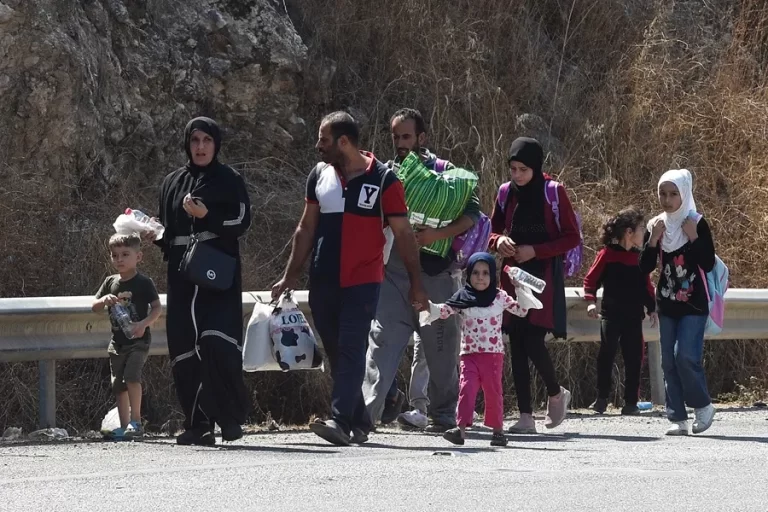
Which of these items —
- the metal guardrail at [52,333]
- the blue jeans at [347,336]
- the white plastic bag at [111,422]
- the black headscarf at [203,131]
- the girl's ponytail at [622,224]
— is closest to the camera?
the blue jeans at [347,336]

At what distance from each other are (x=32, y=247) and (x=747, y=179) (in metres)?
7.79

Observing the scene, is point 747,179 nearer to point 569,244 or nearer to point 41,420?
point 569,244

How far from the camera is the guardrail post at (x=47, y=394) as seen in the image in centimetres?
973

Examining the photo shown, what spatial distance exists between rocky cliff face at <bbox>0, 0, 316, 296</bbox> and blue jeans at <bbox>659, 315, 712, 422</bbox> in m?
4.49

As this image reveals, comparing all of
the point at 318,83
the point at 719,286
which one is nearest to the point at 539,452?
the point at 719,286

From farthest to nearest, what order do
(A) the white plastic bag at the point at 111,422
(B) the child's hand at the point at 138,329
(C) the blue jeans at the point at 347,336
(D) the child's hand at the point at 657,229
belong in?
(D) the child's hand at the point at 657,229 → (A) the white plastic bag at the point at 111,422 → (B) the child's hand at the point at 138,329 → (C) the blue jeans at the point at 347,336

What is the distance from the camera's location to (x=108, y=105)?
45.8 ft

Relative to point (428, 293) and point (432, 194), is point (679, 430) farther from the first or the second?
point (432, 194)

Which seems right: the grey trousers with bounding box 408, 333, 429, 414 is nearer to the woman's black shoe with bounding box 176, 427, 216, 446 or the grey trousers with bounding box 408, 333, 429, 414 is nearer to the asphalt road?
the asphalt road

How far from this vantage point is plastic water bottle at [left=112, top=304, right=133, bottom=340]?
9484 mm

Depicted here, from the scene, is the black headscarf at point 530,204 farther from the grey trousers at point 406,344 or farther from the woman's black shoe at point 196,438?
the woman's black shoe at point 196,438

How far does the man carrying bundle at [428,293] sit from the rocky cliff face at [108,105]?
10.7 ft

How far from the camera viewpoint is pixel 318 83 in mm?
15734

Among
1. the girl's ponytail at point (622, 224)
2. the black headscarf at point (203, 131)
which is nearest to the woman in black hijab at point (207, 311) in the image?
the black headscarf at point (203, 131)
